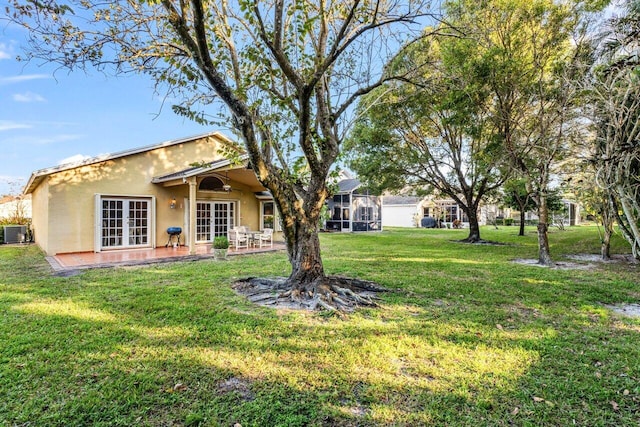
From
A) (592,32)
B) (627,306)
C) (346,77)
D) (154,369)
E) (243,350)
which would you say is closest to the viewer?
(154,369)

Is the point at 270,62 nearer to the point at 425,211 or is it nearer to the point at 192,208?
the point at 192,208

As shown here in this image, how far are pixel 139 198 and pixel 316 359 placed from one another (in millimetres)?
12591

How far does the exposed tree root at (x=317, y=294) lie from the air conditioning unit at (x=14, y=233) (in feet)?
55.7

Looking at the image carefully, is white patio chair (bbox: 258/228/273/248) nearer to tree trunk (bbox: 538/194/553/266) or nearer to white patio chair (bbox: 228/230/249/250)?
white patio chair (bbox: 228/230/249/250)

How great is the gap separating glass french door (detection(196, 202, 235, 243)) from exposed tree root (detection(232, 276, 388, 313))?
9365 millimetres

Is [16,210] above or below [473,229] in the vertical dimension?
above

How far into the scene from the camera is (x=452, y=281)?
24.3 ft

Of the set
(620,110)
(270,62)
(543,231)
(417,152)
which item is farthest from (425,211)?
(270,62)

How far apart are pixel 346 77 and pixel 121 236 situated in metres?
11.3

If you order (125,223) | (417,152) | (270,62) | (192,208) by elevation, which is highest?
(417,152)

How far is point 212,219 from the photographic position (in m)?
15.7

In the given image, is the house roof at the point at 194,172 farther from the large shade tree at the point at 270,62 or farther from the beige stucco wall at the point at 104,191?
the large shade tree at the point at 270,62

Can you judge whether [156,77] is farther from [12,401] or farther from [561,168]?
[561,168]

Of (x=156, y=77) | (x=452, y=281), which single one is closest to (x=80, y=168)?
(x=156, y=77)
